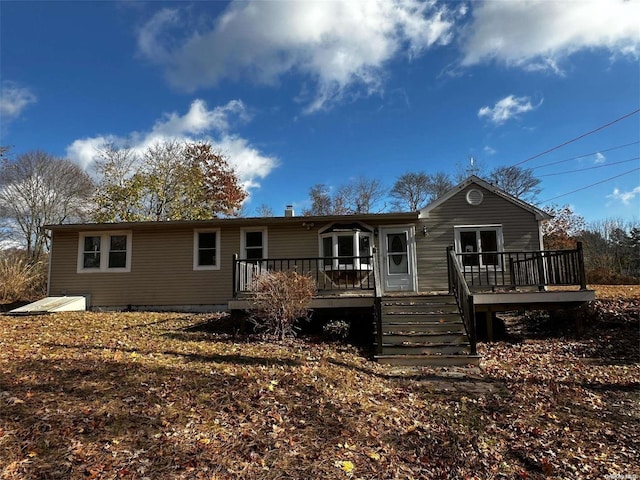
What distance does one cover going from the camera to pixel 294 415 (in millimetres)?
4172

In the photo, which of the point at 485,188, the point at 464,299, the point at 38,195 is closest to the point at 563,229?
the point at 485,188

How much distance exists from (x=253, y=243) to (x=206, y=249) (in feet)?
5.39

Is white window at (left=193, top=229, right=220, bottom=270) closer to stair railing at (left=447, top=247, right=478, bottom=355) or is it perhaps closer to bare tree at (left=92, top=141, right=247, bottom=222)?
stair railing at (left=447, top=247, right=478, bottom=355)

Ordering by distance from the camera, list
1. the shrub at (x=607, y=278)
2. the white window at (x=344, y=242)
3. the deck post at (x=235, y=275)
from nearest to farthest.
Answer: the deck post at (x=235, y=275) < the white window at (x=344, y=242) < the shrub at (x=607, y=278)

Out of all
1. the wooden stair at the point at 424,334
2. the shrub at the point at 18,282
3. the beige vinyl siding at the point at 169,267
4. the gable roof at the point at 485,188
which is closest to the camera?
the wooden stair at the point at 424,334

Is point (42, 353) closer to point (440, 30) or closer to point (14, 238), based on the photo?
point (440, 30)

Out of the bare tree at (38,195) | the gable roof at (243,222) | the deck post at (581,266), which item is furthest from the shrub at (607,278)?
the bare tree at (38,195)

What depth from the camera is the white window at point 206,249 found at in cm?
1281

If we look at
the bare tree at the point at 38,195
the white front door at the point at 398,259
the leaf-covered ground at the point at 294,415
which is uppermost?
the bare tree at the point at 38,195

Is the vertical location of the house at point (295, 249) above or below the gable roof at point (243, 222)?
below

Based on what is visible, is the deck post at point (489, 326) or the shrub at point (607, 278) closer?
the deck post at point (489, 326)

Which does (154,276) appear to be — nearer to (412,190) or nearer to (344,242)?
(344,242)

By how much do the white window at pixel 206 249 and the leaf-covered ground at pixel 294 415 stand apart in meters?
5.71

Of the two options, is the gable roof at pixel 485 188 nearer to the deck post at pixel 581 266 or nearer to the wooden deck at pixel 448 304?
the wooden deck at pixel 448 304
